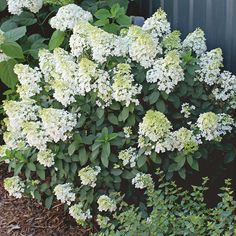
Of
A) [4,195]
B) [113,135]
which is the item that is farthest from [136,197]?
[4,195]

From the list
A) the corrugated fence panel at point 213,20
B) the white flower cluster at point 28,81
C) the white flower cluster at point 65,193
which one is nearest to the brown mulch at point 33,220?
the white flower cluster at point 65,193

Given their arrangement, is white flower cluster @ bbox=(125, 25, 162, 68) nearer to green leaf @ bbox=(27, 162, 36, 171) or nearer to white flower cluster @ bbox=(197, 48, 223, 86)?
white flower cluster @ bbox=(197, 48, 223, 86)

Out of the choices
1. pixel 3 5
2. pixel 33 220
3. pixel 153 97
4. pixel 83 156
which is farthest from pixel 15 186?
pixel 3 5

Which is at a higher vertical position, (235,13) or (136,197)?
(235,13)

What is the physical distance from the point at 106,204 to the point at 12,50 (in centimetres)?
144

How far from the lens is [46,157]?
4.20 meters

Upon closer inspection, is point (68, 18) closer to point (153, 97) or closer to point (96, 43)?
point (96, 43)

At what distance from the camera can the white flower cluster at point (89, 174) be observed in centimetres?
411

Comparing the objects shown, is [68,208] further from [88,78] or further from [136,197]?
[88,78]

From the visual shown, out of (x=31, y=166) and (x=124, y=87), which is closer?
(x=124, y=87)

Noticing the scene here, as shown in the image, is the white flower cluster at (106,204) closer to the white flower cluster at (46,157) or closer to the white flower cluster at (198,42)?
the white flower cluster at (46,157)

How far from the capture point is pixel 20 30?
16.8ft

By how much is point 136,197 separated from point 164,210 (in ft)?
2.45

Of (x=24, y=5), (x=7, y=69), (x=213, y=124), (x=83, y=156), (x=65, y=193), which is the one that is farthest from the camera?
(x=24, y=5)
